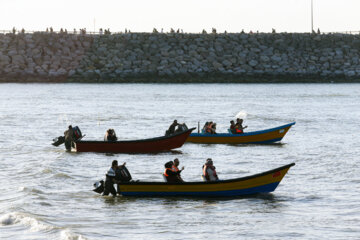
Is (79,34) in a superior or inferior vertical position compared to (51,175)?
superior

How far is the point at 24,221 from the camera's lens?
933 inches

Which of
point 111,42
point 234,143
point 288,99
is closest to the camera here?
point 234,143

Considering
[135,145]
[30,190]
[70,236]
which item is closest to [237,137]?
[135,145]

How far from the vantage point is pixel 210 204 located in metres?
25.7

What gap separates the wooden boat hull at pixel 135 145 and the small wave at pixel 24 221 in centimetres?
1349

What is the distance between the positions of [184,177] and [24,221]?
34.2 feet

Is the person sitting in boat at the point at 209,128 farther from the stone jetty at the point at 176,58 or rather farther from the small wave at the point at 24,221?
the stone jetty at the point at 176,58

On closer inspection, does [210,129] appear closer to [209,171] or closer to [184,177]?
[184,177]

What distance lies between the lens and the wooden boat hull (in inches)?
1486

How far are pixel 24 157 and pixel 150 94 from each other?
7028 centimetres

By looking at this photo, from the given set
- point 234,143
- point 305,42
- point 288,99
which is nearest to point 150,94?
point 288,99

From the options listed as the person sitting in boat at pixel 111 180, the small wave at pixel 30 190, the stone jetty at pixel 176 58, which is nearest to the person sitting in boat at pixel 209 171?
the person sitting in boat at pixel 111 180

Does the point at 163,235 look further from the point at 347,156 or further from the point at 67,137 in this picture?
the point at 347,156

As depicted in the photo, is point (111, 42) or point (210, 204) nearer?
point (210, 204)
